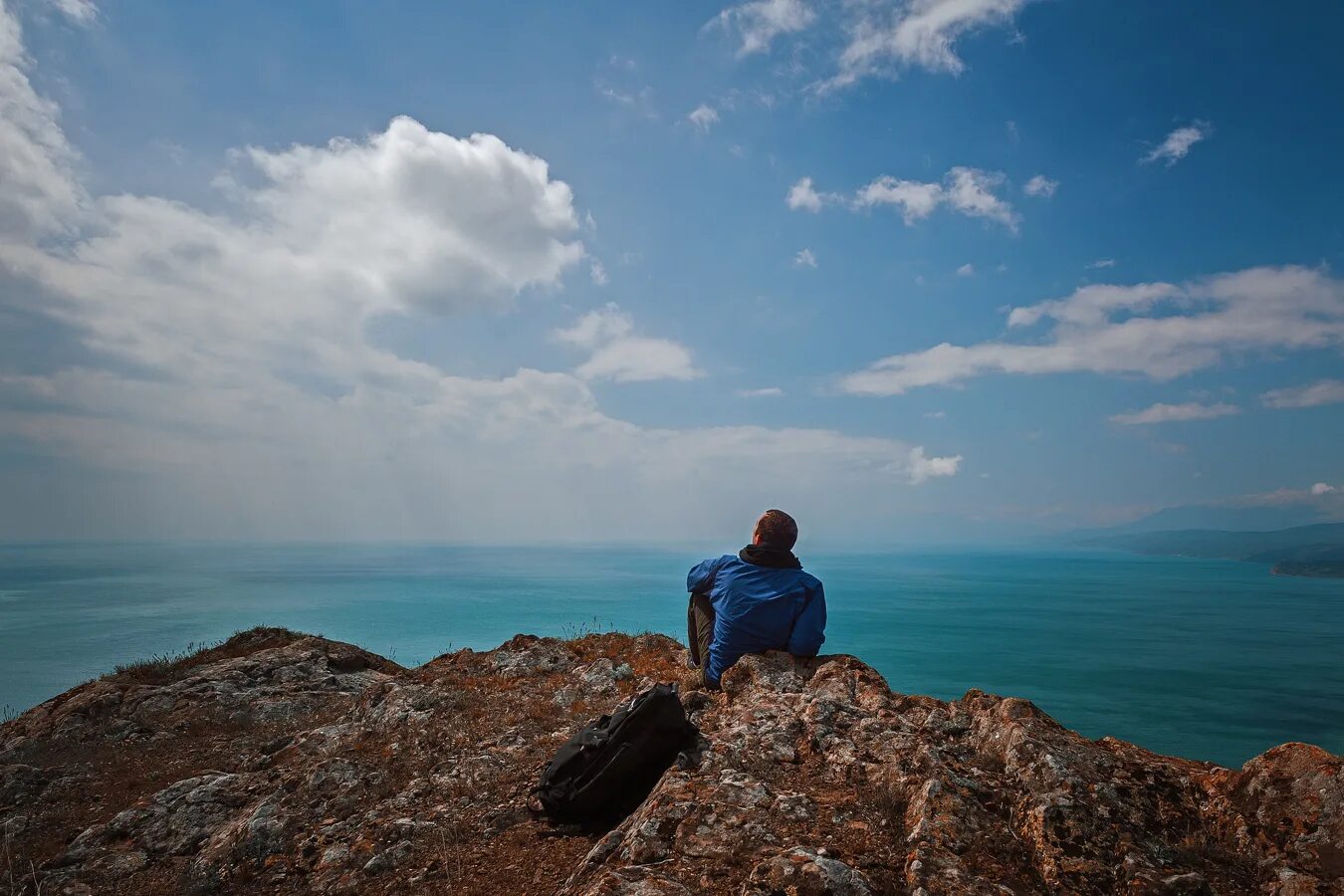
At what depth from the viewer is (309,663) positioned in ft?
48.5

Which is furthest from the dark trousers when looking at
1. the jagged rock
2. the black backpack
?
the jagged rock

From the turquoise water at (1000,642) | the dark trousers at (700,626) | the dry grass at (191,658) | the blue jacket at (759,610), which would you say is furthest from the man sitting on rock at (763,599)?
the turquoise water at (1000,642)

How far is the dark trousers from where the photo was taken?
1000 cm

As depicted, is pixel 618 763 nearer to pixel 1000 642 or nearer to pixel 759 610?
pixel 759 610

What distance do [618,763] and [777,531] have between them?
3885 millimetres

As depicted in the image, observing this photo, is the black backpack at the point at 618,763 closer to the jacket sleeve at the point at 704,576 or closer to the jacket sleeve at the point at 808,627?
the jacket sleeve at the point at 704,576

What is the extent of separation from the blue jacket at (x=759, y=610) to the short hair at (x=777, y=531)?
38 centimetres

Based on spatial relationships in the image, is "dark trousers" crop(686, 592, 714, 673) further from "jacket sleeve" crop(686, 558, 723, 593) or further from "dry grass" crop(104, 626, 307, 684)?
"dry grass" crop(104, 626, 307, 684)

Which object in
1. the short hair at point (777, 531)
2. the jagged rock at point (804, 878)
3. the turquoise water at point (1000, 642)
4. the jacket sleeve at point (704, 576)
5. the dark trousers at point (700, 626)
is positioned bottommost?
the turquoise water at point (1000, 642)

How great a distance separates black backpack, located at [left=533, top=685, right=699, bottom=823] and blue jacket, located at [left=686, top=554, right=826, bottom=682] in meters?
2.44

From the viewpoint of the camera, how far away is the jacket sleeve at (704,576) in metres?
9.50

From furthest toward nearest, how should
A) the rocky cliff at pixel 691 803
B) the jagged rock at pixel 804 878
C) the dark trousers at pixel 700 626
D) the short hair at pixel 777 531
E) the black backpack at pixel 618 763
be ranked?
the dark trousers at pixel 700 626 → the short hair at pixel 777 531 → the black backpack at pixel 618 763 → the rocky cliff at pixel 691 803 → the jagged rock at pixel 804 878

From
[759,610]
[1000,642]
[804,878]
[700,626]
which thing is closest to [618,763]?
[804,878]

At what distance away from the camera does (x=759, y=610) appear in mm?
9258
